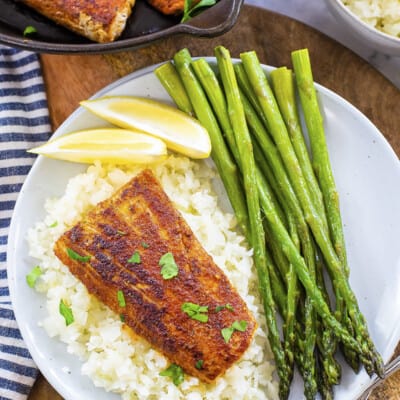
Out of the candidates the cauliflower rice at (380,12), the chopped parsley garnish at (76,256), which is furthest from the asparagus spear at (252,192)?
the chopped parsley garnish at (76,256)

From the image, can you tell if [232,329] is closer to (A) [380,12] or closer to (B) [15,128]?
(B) [15,128]

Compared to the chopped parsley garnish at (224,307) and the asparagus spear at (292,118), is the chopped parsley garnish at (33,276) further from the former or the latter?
the asparagus spear at (292,118)

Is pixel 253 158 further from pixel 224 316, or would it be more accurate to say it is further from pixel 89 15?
pixel 89 15

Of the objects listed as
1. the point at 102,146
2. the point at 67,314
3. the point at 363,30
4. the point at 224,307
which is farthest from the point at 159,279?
the point at 363,30

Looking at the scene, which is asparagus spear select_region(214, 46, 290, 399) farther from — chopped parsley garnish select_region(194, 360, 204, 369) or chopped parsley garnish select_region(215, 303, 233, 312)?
chopped parsley garnish select_region(194, 360, 204, 369)

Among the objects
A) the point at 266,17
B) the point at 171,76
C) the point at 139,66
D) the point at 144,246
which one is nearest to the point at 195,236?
the point at 144,246

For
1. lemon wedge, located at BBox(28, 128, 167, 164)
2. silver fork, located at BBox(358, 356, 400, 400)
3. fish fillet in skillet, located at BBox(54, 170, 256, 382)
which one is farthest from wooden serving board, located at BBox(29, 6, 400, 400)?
silver fork, located at BBox(358, 356, 400, 400)
